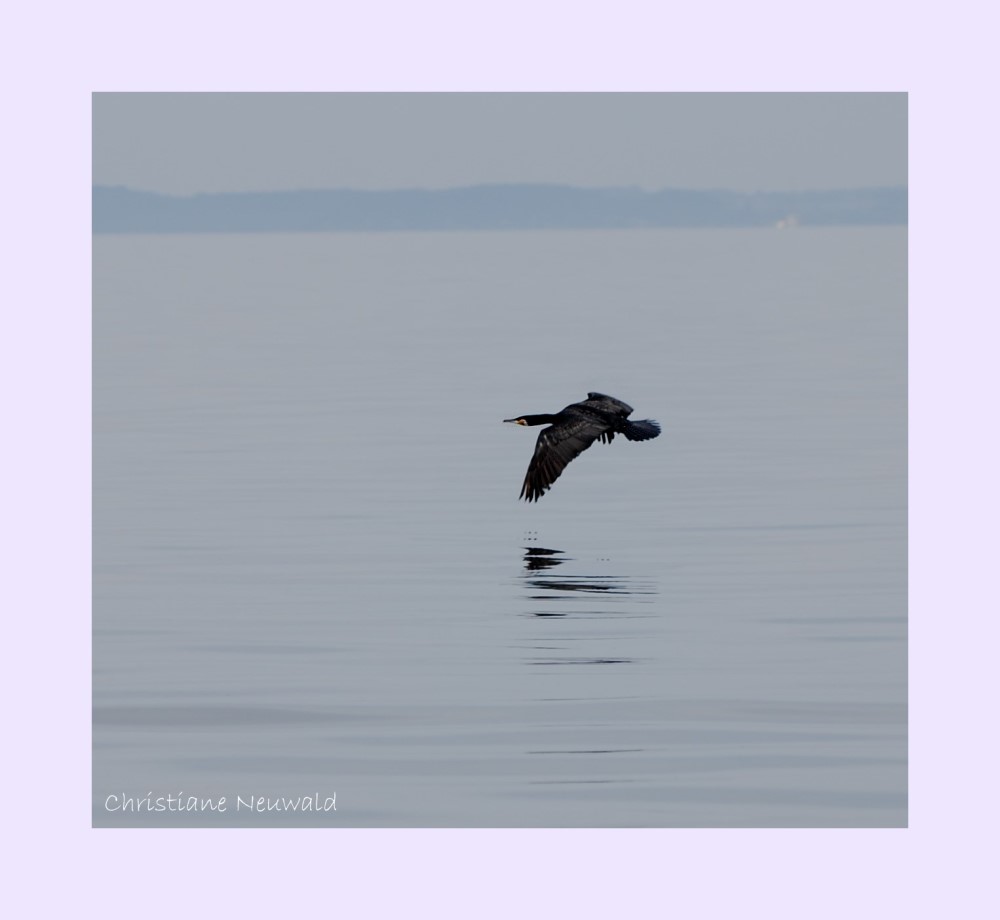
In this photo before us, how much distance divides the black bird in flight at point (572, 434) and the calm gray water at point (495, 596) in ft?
1.76

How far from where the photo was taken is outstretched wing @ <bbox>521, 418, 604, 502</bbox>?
17391mm

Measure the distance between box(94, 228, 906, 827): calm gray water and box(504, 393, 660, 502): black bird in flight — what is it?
0.54m

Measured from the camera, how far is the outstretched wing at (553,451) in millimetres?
17391

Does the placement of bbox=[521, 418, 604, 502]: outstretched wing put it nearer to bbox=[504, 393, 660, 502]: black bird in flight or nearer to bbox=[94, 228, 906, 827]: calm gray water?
bbox=[504, 393, 660, 502]: black bird in flight

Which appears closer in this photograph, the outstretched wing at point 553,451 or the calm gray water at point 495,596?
the calm gray water at point 495,596

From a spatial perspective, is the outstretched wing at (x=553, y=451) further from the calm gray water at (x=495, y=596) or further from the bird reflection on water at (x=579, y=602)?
the bird reflection on water at (x=579, y=602)

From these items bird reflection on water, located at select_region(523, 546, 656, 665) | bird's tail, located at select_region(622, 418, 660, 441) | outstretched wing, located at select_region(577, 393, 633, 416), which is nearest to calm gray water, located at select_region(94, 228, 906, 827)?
bird reflection on water, located at select_region(523, 546, 656, 665)

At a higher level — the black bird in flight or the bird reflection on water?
the black bird in flight

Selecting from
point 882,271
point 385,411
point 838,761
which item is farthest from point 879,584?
point 882,271

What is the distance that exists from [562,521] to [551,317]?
25923 mm

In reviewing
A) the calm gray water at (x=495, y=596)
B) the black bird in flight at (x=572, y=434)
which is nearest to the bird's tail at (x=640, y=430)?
the black bird in flight at (x=572, y=434)

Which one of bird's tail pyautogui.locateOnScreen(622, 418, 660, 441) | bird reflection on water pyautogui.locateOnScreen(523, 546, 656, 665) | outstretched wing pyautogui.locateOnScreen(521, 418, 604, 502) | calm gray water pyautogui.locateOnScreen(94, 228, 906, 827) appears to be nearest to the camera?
calm gray water pyautogui.locateOnScreen(94, 228, 906, 827)

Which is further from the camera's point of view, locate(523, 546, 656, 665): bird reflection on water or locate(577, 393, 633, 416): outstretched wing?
locate(577, 393, 633, 416): outstretched wing

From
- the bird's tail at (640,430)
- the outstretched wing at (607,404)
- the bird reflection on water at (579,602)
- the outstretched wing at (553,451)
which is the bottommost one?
the bird reflection on water at (579,602)
